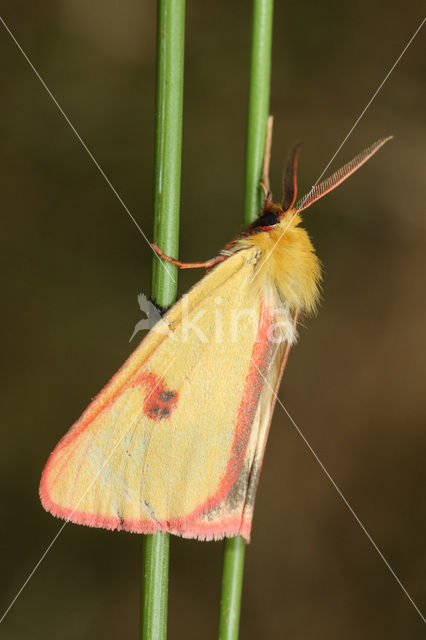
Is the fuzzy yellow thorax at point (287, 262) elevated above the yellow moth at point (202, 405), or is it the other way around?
the fuzzy yellow thorax at point (287, 262)

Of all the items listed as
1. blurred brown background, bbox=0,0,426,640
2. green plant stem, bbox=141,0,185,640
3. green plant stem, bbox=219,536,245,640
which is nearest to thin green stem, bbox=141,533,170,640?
green plant stem, bbox=141,0,185,640

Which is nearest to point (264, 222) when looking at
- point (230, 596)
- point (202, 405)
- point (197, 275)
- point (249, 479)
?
point (202, 405)

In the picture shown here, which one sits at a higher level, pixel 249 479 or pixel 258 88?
pixel 258 88

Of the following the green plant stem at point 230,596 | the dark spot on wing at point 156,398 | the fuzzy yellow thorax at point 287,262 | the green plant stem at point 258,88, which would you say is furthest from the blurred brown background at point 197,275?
the green plant stem at point 230,596

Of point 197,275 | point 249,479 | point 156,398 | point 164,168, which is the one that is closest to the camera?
point 164,168

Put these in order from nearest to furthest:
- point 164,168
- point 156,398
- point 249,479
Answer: point 164,168, point 156,398, point 249,479

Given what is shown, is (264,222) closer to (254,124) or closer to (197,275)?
(254,124)

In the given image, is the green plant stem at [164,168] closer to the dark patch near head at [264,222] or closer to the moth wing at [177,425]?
the moth wing at [177,425]

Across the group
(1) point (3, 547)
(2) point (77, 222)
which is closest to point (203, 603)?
(1) point (3, 547)
